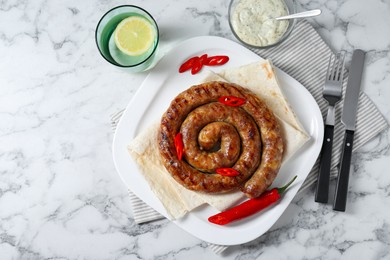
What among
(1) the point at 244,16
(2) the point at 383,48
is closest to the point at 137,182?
(1) the point at 244,16

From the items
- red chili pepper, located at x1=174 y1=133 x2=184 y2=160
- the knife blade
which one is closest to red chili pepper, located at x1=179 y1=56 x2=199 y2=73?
red chili pepper, located at x1=174 y1=133 x2=184 y2=160

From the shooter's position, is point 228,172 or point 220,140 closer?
point 228,172

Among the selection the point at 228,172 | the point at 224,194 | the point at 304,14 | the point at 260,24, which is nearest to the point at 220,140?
the point at 228,172

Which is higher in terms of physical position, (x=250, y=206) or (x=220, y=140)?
(x=220, y=140)

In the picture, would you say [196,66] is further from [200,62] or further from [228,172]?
[228,172]

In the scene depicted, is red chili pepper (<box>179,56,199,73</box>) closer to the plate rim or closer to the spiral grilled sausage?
the plate rim

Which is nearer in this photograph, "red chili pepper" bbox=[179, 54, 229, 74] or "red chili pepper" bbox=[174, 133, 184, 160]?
"red chili pepper" bbox=[174, 133, 184, 160]
